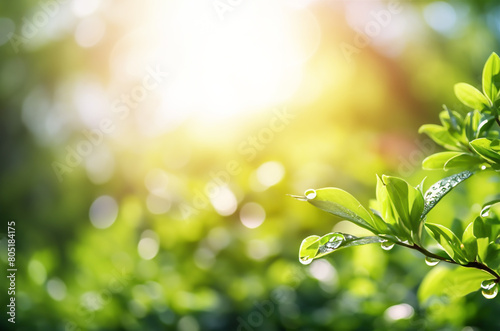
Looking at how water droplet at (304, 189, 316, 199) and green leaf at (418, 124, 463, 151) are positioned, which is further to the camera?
green leaf at (418, 124, 463, 151)

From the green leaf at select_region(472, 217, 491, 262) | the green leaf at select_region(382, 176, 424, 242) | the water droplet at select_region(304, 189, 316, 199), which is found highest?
the water droplet at select_region(304, 189, 316, 199)

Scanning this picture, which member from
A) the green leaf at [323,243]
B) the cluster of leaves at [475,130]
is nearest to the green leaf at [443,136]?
the cluster of leaves at [475,130]

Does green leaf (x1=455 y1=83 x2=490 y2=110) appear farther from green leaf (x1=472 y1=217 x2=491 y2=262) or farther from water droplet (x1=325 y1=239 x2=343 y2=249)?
water droplet (x1=325 y1=239 x2=343 y2=249)

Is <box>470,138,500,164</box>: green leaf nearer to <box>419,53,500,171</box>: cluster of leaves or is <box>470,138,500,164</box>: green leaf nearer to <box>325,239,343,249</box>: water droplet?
<box>419,53,500,171</box>: cluster of leaves

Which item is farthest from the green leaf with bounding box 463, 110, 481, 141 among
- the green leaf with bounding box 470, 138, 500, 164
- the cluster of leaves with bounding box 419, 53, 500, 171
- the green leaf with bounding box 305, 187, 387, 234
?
the green leaf with bounding box 305, 187, 387, 234

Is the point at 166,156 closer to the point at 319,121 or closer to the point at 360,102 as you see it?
the point at 319,121

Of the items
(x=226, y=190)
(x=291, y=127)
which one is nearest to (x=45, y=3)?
(x=291, y=127)

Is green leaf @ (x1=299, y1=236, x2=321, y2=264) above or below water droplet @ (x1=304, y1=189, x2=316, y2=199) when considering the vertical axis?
below
